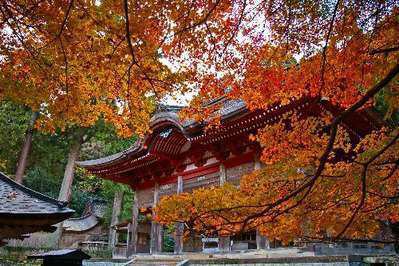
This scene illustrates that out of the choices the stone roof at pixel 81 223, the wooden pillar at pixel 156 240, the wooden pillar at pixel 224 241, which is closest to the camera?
the wooden pillar at pixel 224 241

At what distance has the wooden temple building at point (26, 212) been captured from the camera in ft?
21.9

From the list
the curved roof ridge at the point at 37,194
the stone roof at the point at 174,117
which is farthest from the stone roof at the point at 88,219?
the curved roof ridge at the point at 37,194

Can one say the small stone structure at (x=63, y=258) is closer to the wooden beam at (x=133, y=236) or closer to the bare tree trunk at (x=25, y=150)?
the wooden beam at (x=133, y=236)

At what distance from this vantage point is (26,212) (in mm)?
6633

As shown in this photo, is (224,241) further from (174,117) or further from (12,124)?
(12,124)

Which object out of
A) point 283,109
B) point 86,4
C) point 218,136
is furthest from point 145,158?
point 86,4

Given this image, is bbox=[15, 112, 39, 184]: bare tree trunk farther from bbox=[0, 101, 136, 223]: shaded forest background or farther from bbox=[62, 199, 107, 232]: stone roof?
bbox=[62, 199, 107, 232]: stone roof

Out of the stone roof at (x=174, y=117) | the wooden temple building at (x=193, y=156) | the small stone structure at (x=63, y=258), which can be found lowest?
the small stone structure at (x=63, y=258)

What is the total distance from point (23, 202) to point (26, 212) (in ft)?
2.20

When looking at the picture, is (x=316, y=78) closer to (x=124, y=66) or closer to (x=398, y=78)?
(x=398, y=78)

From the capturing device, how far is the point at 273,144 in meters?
7.08

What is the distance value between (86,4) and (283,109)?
17.6 feet

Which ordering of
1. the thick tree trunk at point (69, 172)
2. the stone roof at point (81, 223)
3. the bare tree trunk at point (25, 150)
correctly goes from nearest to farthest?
1. the bare tree trunk at point (25, 150)
2. the thick tree trunk at point (69, 172)
3. the stone roof at point (81, 223)

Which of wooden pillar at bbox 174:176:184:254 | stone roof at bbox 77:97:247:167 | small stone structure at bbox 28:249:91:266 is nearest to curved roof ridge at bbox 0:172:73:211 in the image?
small stone structure at bbox 28:249:91:266
